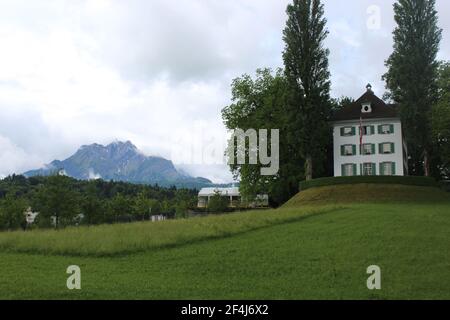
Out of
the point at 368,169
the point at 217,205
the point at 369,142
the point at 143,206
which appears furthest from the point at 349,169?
the point at 143,206

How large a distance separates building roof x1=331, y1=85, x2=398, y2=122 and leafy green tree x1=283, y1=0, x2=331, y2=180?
21.1ft

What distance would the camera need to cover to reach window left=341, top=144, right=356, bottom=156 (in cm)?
5566

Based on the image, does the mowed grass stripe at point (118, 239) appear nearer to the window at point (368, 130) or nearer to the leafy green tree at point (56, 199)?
the leafy green tree at point (56, 199)

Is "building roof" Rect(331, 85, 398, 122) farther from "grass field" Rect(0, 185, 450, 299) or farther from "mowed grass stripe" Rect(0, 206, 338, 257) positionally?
"mowed grass stripe" Rect(0, 206, 338, 257)

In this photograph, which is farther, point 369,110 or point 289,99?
point 369,110

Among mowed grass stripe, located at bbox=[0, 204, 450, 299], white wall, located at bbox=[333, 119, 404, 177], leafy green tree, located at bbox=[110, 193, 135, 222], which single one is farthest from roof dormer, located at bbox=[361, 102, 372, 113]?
leafy green tree, located at bbox=[110, 193, 135, 222]

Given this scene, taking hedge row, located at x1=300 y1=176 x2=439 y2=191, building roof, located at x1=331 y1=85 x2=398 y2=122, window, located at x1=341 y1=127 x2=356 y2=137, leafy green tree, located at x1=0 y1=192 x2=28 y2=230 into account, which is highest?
building roof, located at x1=331 y1=85 x2=398 y2=122

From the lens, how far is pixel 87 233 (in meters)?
24.9

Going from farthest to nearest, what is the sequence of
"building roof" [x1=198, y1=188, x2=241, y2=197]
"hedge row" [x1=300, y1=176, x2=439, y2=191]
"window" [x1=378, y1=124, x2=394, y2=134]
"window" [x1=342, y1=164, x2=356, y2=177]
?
"building roof" [x1=198, y1=188, x2=241, y2=197]
"window" [x1=342, y1=164, x2=356, y2=177]
"window" [x1=378, y1=124, x2=394, y2=134]
"hedge row" [x1=300, y1=176, x2=439, y2=191]

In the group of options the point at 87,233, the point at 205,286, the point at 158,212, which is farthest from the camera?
the point at 158,212

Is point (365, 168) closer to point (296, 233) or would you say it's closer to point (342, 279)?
point (296, 233)

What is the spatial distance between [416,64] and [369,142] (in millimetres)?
11373
